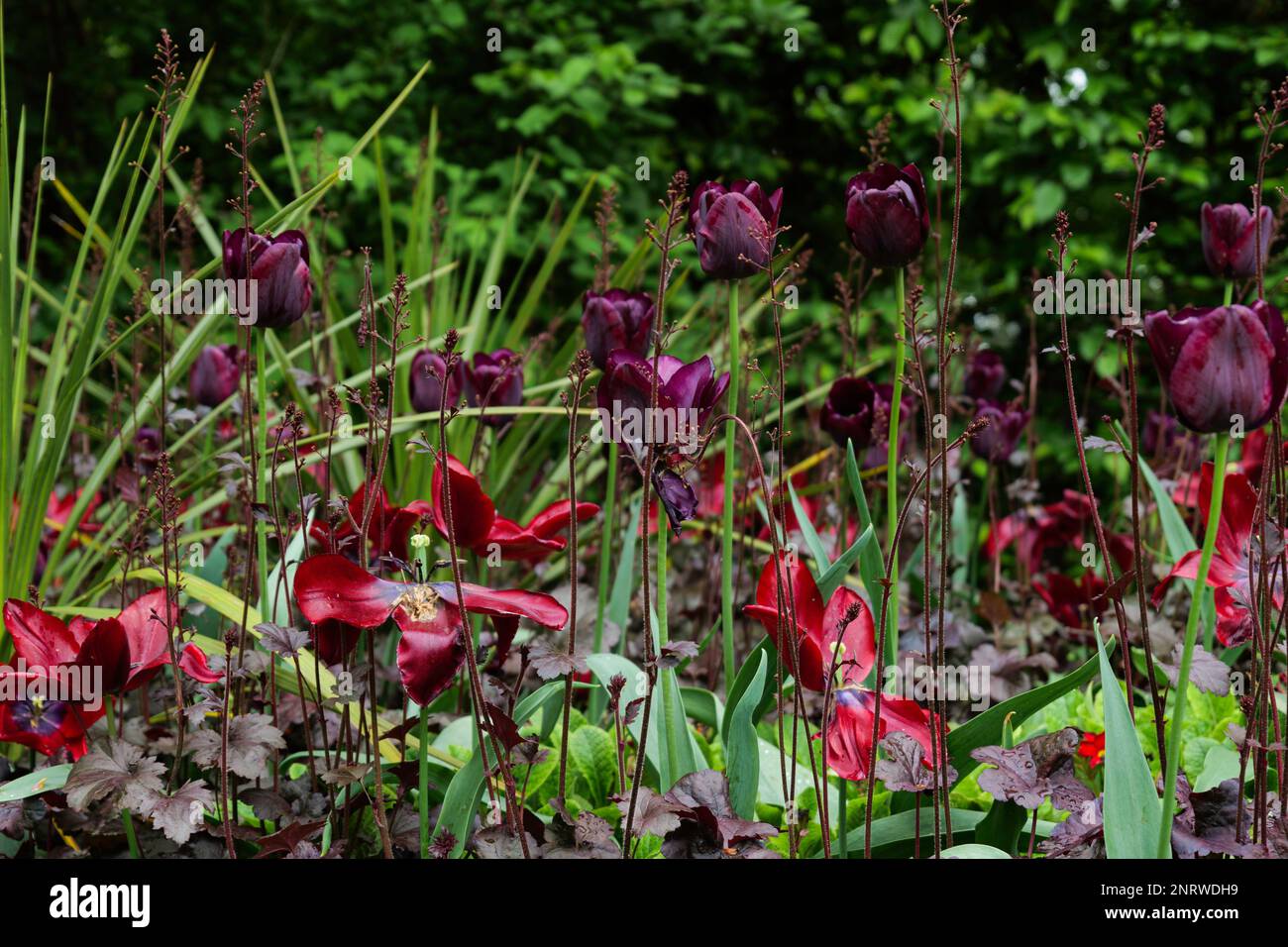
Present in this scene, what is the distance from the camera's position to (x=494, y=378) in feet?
5.50

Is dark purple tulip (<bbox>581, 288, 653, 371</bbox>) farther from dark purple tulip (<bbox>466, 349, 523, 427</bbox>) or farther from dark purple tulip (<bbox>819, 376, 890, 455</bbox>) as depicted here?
dark purple tulip (<bbox>819, 376, 890, 455</bbox>)

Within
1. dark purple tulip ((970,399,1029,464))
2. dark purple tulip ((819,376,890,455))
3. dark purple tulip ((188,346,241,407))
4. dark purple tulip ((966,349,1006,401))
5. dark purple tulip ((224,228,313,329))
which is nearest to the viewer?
dark purple tulip ((224,228,313,329))

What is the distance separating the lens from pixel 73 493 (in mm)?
2271

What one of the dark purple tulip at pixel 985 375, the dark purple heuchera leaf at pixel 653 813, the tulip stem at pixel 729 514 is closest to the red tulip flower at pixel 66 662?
the dark purple heuchera leaf at pixel 653 813

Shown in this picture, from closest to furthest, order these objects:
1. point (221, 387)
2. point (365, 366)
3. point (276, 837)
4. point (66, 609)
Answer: point (276, 837)
point (66, 609)
point (221, 387)
point (365, 366)

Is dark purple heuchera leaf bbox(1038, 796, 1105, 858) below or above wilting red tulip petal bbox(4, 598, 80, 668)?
below

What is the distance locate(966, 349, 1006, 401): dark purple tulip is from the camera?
2.47 metres

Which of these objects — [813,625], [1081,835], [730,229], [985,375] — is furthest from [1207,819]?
[985,375]

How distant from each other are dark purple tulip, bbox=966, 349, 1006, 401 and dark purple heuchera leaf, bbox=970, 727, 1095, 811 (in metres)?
1.43

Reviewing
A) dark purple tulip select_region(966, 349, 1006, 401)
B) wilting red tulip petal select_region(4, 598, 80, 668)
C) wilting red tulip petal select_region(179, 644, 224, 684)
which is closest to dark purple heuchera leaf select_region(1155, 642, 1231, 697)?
wilting red tulip petal select_region(179, 644, 224, 684)

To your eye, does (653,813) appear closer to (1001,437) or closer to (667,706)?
(667,706)
